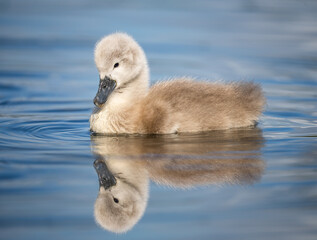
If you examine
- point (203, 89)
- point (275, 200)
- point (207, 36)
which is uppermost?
point (207, 36)

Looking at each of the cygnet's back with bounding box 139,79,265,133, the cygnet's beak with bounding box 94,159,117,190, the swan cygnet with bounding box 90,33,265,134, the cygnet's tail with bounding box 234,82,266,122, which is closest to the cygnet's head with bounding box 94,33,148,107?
the swan cygnet with bounding box 90,33,265,134

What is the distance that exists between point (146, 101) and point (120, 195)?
7.05ft

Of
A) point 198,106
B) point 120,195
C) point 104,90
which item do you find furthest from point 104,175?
point 198,106

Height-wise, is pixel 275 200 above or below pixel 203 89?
below

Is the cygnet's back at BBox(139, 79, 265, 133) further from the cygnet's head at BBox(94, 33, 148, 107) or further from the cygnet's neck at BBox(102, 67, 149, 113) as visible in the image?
the cygnet's head at BBox(94, 33, 148, 107)

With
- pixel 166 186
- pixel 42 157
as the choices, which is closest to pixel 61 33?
pixel 42 157

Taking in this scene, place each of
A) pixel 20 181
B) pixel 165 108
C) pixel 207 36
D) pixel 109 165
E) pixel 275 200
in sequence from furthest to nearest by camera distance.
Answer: pixel 207 36, pixel 165 108, pixel 109 165, pixel 20 181, pixel 275 200

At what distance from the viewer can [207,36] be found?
11961 mm

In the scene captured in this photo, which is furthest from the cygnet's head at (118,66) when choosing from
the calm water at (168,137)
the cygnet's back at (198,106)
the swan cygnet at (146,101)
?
the calm water at (168,137)

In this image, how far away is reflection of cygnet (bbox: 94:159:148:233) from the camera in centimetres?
500

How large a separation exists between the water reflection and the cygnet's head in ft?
1.66

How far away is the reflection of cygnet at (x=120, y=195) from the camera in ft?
16.4

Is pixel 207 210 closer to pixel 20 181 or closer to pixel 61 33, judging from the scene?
pixel 20 181

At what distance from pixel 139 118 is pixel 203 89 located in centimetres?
76
